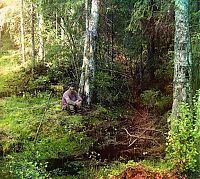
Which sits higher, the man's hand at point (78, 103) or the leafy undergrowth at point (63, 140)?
the man's hand at point (78, 103)

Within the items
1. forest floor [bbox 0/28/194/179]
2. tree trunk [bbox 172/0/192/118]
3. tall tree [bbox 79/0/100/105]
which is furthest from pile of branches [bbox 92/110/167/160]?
tree trunk [bbox 172/0/192/118]

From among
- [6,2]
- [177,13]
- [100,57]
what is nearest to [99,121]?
[100,57]

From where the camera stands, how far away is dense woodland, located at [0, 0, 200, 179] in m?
8.94

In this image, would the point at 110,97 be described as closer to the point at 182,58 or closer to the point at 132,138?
the point at 132,138

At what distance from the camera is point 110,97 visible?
15.3 meters

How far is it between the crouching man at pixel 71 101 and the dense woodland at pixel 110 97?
11.1 inches

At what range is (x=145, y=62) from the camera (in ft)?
58.6

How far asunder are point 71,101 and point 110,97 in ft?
6.39

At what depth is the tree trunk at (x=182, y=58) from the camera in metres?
9.00

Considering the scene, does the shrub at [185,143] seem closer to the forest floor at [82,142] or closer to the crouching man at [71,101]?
the forest floor at [82,142]

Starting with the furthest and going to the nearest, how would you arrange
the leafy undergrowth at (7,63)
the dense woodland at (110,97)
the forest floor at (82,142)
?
1. the leafy undergrowth at (7,63)
2. the forest floor at (82,142)
3. the dense woodland at (110,97)

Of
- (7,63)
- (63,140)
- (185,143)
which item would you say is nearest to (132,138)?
(63,140)

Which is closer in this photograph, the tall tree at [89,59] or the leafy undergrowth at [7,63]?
the tall tree at [89,59]

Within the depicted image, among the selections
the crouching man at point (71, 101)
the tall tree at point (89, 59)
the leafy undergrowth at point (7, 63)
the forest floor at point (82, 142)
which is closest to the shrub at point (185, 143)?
the forest floor at point (82, 142)
